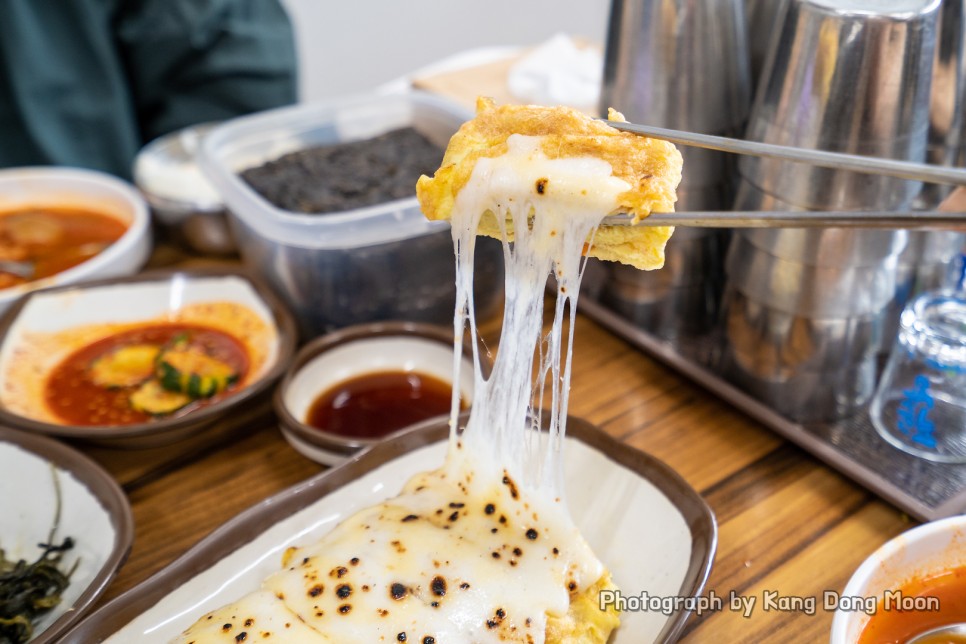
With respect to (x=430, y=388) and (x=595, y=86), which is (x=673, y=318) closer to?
(x=430, y=388)

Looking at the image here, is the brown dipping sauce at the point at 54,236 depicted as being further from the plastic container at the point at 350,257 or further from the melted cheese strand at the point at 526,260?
the melted cheese strand at the point at 526,260

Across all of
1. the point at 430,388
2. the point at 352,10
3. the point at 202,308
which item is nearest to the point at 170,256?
the point at 202,308

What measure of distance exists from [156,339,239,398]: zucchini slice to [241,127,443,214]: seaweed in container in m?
Answer: 0.38

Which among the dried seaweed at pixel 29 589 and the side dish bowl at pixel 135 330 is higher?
the side dish bowl at pixel 135 330

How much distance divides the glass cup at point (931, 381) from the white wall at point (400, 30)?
325 centimetres

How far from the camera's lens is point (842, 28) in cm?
130

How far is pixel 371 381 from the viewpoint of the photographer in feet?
5.72

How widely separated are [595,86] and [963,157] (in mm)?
1198

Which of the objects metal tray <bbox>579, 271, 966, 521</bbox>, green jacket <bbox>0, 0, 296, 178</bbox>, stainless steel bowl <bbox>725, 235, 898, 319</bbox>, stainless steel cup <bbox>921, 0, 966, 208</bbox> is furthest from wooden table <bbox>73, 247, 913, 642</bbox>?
green jacket <bbox>0, 0, 296, 178</bbox>

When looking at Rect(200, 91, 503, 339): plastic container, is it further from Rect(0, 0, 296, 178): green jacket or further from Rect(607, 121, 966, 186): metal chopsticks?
Rect(0, 0, 296, 178): green jacket

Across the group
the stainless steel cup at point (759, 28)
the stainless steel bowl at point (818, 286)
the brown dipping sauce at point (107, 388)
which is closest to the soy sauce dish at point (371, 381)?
the brown dipping sauce at point (107, 388)

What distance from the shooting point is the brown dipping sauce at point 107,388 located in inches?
64.7

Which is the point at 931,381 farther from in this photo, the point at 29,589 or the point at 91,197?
the point at 91,197

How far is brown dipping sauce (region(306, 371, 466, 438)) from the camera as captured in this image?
5.38 feet
